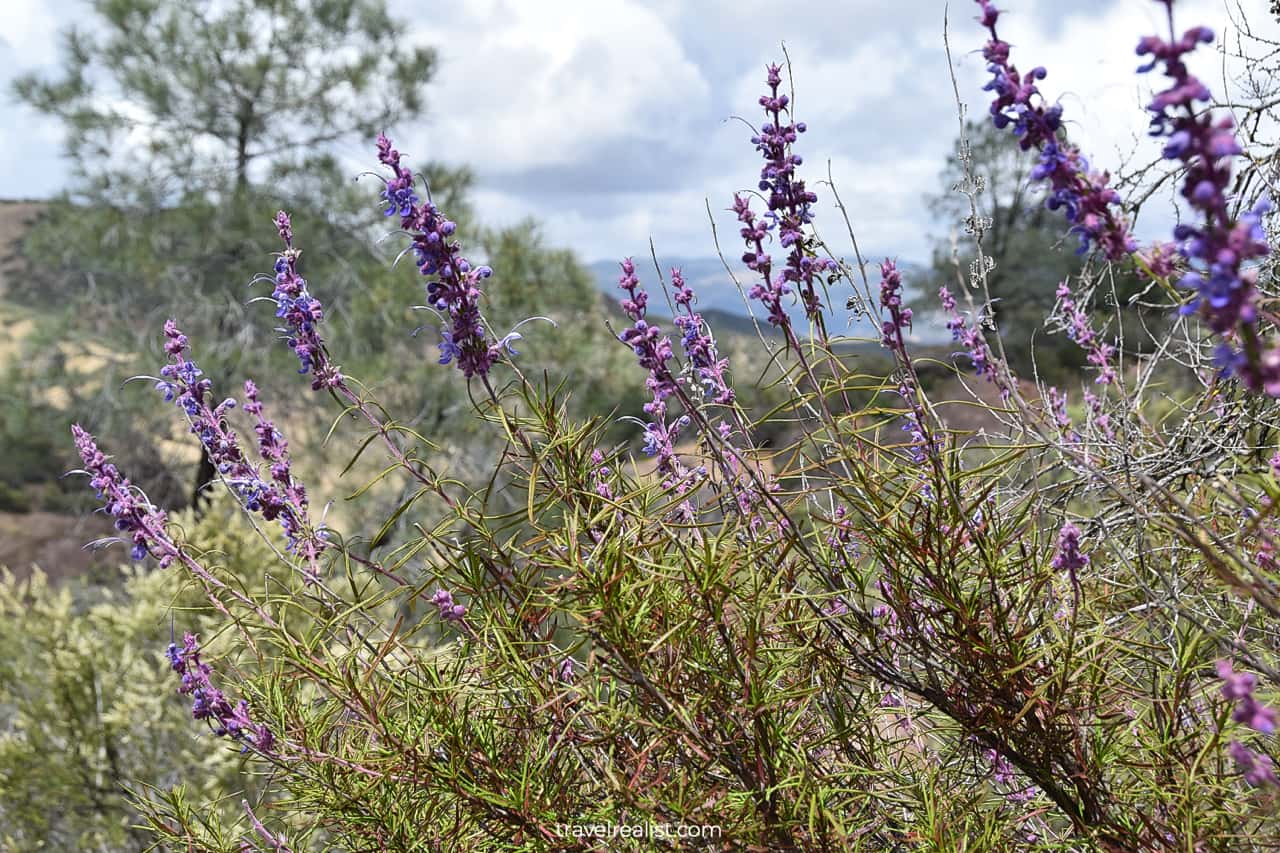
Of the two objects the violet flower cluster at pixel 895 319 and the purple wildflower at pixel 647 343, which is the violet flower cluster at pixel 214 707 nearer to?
the purple wildflower at pixel 647 343

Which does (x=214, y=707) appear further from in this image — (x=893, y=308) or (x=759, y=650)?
(x=893, y=308)

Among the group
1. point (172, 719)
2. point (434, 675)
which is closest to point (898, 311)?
point (434, 675)

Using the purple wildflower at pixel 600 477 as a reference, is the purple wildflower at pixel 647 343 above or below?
above

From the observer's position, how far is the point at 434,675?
1499mm

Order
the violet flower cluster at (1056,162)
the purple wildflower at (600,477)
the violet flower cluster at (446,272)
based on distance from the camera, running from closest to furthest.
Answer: the violet flower cluster at (1056,162) → the violet flower cluster at (446,272) → the purple wildflower at (600,477)

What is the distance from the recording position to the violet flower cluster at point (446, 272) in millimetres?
1496

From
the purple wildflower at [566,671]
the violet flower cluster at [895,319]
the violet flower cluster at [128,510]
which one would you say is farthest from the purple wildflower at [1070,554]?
the violet flower cluster at [128,510]

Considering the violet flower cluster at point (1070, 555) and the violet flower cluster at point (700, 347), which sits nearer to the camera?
the violet flower cluster at point (1070, 555)

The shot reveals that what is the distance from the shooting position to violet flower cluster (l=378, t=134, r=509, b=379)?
1.50 metres

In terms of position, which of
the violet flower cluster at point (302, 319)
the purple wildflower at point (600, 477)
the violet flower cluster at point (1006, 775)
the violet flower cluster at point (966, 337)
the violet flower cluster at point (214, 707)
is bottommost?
the violet flower cluster at point (1006, 775)

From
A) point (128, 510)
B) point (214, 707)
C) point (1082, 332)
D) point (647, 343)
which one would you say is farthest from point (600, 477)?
point (1082, 332)

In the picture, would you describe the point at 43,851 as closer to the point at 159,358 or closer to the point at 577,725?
the point at 577,725

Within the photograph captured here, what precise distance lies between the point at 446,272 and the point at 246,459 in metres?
0.86

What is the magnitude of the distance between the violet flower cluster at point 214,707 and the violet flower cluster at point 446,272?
885mm
